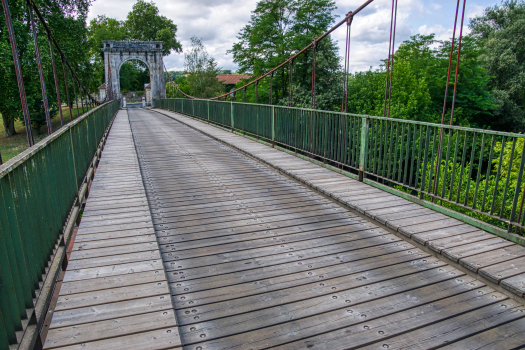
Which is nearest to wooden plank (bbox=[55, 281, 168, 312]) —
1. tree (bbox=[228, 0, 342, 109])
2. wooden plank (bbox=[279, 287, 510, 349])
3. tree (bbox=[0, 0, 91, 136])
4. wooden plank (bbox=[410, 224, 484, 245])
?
wooden plank (bbox=[279, 287, 510, 349])

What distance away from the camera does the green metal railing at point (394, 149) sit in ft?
11.4

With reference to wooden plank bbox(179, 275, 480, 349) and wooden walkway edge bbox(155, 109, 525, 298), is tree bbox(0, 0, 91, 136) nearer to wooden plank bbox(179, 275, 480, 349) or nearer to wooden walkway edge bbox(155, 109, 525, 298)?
wooden walkway edge bbox(155, 109, 525, 298)

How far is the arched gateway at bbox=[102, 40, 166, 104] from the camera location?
131ft

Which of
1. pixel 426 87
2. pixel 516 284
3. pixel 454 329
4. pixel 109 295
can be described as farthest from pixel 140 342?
pixel 426 87

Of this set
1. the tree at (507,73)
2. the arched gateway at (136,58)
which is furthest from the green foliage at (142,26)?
the tree at (507,73)

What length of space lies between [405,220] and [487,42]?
35178 millimetres

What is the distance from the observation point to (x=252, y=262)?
10.3 feet

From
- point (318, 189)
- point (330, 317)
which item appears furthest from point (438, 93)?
point (330, 317)

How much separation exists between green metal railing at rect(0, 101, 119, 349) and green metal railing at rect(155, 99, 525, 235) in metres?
2.73

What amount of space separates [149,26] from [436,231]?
66.8 meters

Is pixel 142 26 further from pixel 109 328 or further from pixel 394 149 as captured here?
pixel 109 328

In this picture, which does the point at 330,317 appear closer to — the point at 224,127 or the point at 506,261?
the point at 506,261

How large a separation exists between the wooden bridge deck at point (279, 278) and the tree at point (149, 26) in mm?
61500

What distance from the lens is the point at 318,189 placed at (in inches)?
204
